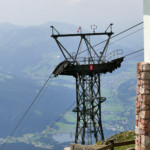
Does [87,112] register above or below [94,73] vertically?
below

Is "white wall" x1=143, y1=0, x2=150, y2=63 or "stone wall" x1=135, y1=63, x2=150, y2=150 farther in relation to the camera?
"white wall" x1=143, y1=0, x2=150, y2=63

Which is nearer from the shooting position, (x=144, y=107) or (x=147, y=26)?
(x=144, y=107)

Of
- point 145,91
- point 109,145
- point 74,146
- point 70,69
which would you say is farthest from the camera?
point 70,69

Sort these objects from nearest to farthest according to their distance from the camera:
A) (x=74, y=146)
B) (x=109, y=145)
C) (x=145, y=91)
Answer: (x=145, y=91) < (x=109, y=145) < (x=74, y=146)

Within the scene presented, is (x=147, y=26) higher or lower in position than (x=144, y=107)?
higher

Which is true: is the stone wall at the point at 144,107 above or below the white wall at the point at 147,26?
below

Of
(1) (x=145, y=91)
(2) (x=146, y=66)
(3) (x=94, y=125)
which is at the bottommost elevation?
(3) (x=94, y=125)

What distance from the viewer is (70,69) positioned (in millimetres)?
35969

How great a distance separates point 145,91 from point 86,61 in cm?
2543

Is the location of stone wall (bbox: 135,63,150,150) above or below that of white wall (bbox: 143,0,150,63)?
below

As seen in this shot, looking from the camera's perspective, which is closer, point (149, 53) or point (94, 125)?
point (149, 53)

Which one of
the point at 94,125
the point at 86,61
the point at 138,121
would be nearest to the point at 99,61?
the point at 86,61

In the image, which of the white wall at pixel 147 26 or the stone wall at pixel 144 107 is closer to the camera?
the stone wall at pixel 144 107

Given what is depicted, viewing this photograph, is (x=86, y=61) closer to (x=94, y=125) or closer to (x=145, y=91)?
(x=94, y=125)
